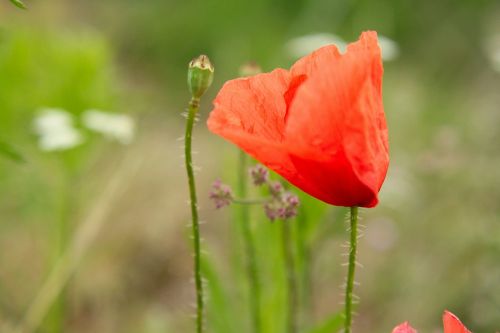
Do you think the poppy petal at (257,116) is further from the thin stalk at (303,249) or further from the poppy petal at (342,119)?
the thin stalk at (303,249)

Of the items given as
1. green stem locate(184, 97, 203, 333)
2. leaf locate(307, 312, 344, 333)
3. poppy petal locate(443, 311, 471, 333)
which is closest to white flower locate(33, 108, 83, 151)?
leaf locate(307, 312, 344, 333)

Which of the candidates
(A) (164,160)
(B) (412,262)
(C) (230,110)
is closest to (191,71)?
(C) (230,110)

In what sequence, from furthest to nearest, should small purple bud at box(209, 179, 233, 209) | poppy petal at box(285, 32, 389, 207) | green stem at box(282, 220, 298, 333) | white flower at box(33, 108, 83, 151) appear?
white flower at box(33, 108, 83, 151) < green stem at box(282, 220, 298, 333) < small purple bud at box(209, 179, 233, 209) < poppy petal at box(285, 32, 389, 207)

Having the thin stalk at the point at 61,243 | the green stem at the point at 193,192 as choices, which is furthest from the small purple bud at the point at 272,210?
the thin stalk at the point at 61,243

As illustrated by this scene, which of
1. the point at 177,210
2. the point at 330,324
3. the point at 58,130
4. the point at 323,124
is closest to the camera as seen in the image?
the point at 323,124

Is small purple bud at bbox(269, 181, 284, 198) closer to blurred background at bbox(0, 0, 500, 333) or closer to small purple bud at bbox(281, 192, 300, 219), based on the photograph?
small purple bud at bbox(281, 192, 300, 219)

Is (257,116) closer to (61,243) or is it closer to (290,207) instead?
(290,207)

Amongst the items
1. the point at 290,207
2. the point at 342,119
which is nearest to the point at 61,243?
the point at 290,207
